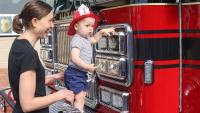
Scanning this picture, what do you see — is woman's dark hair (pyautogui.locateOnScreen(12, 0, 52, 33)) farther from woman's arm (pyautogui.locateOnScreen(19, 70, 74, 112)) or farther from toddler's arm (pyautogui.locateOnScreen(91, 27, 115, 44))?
toddler's arm (pyautogui.locateOnScreen(91, 27, 115, 44))

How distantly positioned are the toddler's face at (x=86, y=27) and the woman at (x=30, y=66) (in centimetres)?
85

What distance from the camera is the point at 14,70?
2.19 meters

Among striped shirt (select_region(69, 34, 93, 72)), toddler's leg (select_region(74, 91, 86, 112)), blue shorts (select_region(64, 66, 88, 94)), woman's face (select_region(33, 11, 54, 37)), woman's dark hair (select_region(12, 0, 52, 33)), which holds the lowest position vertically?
toddler's leg (select_region(74, 91, 86, 112))

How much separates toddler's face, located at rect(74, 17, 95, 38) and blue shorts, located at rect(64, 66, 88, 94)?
28cm

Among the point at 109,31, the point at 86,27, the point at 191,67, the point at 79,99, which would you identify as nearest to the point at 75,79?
the point at 79,99

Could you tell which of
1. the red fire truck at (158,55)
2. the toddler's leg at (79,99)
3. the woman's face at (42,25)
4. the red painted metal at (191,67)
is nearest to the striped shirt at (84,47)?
the toddler's leg at (79,99)

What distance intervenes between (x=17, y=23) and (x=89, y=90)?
126 cm

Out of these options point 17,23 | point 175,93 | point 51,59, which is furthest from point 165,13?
point 51,59

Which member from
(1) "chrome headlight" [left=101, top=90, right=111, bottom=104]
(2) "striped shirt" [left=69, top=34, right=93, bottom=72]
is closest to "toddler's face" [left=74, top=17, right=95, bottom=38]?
(2) "striped shirt" [left=69, top=34, right=93, bottom=72]

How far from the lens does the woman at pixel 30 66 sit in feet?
6.93

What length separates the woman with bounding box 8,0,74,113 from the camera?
6.93 ft

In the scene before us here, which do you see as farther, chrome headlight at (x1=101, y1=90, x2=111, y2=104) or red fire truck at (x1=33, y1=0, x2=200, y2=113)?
chrome headlight at (x1=101, y1=90, x2=111, y2=104)

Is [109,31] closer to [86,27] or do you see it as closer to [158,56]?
[86,27]

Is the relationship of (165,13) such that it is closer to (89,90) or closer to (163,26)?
(163,26)
